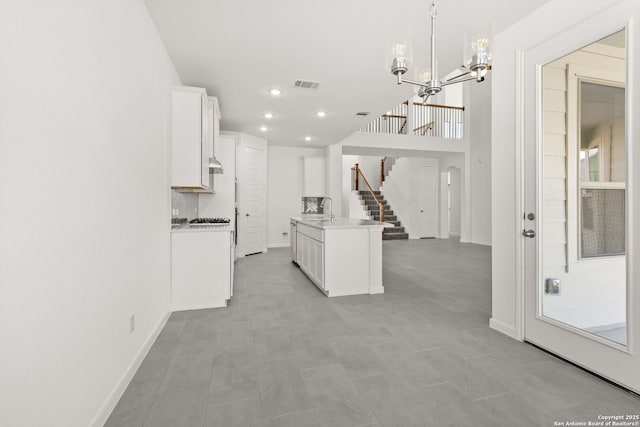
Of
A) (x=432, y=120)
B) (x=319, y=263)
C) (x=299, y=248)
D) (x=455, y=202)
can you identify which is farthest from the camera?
(x=455, y=202)

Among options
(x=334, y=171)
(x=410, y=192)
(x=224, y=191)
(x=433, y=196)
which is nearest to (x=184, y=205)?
(x=224, y=191)

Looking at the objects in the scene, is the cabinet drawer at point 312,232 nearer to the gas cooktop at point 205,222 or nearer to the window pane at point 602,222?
the gas cooktop at point 205,222

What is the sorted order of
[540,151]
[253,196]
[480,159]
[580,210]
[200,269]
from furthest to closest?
[480,159] < [253,196] < [200,269] < [540,151] < [580,210]

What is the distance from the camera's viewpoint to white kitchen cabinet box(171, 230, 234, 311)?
333 centimetres

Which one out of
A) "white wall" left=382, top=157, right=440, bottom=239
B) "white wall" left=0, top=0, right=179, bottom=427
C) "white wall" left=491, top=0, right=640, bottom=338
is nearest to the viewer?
"white wall" left=0, top=0, right=179, bottom=427

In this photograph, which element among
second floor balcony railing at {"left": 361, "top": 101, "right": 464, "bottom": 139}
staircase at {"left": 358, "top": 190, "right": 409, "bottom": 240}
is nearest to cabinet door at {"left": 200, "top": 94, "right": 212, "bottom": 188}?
second floor balcony railing at {"left": 361, "top": 101, "right": 464, "bottom": 139}

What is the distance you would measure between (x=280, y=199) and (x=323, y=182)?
1.27 metres

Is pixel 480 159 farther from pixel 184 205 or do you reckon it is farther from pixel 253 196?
pixel 184 205

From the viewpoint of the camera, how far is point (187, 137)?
330 cm

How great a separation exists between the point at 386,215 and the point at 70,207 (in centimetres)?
999

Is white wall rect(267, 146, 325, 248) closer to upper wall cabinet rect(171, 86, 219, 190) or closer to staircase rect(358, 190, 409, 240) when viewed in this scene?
staircase rect(358, 190, 409, 240)

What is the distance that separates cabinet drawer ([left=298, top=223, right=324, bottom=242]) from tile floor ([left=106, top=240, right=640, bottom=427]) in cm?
93

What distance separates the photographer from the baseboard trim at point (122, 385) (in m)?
1.57

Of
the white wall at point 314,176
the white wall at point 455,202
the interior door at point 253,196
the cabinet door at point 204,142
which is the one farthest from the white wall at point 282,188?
the white wall at point 455,202
